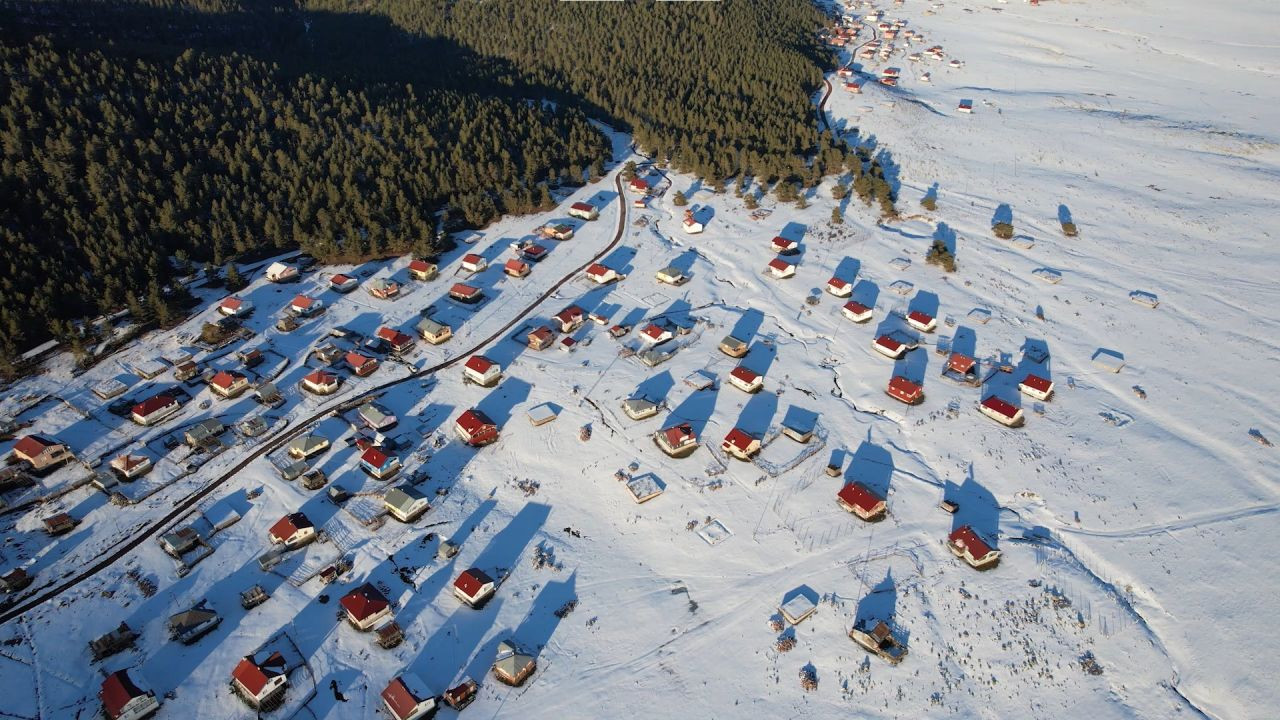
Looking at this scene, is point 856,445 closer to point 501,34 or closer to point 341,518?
point 341,518

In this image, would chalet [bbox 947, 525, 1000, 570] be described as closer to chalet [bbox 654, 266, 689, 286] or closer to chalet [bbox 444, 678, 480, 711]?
chalet [bbox 444, 678, 480, 711]

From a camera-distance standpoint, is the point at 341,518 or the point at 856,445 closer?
the point at 341,518

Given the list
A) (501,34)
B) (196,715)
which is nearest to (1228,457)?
(196,715)

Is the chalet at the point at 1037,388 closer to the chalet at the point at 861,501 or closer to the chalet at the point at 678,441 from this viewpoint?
the chalet at the point at 861,501

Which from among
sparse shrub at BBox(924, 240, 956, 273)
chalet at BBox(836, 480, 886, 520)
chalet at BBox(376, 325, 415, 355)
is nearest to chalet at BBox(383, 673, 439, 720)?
chalet at BBox(836, 480, 886, 520)

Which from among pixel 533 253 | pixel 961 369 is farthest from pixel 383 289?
pixel 961 369

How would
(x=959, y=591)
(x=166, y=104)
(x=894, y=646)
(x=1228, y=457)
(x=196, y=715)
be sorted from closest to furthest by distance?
(x=196, y=715)
(x=894, y=646)
(x=959, y=591)
(x=1228, y=457)
(x=166, y=104)

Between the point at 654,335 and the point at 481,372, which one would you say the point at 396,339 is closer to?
the point at 481,372
